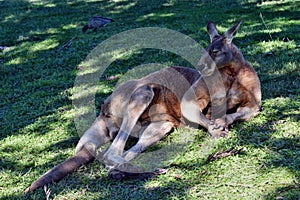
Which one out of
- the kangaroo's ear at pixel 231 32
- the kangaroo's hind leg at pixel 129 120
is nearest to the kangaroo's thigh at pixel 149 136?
the kangaroo's hind leg at pixel 129 120

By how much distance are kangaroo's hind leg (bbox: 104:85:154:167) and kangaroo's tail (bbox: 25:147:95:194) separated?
0.67ft

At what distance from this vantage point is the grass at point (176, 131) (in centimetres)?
402

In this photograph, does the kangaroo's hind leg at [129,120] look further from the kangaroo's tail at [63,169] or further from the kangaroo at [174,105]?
the kangaroo's tail at [63,169]

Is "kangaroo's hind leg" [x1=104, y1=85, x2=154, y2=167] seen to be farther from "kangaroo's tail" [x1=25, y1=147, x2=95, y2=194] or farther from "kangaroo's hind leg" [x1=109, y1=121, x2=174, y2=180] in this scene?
"kangaroo's tail" [x1=25, y1=147, x2=95, y2=194]

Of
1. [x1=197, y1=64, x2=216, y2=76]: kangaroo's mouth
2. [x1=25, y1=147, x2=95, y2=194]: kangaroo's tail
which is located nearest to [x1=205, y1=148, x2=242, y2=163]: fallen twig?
[x1=197, y1=64, x2=216, y2=76]: kangaroo's mouth

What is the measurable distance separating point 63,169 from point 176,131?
1428 mm

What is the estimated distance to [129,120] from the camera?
186 inches

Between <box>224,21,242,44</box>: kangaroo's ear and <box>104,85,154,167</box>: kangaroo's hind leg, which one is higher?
<box>224,21,242,44</box>: kangaroo's ear

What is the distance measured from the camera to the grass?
13.2 ft

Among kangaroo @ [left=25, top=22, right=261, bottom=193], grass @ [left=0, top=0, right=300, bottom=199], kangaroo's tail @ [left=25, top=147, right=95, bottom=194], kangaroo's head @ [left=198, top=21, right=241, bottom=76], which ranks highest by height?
kangaroo's head @ [left=198, top=21, right=241, bottom=76]

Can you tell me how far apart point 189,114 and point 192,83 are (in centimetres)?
48

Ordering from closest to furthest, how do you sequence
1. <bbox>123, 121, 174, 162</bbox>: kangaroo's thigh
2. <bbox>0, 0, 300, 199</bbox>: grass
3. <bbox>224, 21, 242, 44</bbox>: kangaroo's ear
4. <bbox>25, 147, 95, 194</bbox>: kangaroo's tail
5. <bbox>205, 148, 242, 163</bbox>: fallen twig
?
<bbox>0, 0, 300, 199</bbox>: grass < <bbox>25, 147, 95, 194</bbox>: kangaroo's tail < <bbox>205, 148, 242, 163</bbox>: fallen twig < <bbox>123, 121, 174, 162</bbox>: kangaroo's thigh < <bbox>224, 21, 242, 44</bbox>: kangaroo's ear

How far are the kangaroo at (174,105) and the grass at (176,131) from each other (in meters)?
0.19

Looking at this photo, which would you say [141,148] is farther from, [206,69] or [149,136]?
[206,69]
